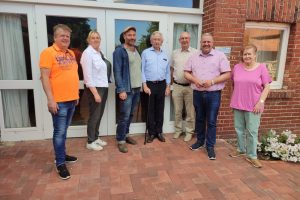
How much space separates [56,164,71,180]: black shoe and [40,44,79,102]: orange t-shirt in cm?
82

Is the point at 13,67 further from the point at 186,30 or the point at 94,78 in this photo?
the point at 186,30

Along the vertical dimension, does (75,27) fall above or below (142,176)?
above

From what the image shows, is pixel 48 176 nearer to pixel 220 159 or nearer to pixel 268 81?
pixel 220 159

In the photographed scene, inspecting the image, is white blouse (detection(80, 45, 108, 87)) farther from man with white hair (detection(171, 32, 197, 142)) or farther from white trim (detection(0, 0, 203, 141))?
man with white hair (detection(171, 32, 197, 142))

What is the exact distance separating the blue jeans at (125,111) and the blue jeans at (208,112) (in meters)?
0.91

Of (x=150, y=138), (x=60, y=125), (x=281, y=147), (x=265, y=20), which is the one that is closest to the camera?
(x=60, y=125)

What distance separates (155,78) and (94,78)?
0.93m

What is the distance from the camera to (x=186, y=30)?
4.23m

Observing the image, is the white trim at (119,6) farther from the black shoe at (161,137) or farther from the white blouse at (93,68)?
the black shoe at (161,137)

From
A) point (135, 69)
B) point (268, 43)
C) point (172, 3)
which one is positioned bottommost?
point (135, 69)

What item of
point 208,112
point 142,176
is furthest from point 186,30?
point 142,176

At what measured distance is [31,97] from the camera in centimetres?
387

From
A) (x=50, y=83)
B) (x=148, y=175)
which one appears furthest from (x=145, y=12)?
(x=148, y=175)

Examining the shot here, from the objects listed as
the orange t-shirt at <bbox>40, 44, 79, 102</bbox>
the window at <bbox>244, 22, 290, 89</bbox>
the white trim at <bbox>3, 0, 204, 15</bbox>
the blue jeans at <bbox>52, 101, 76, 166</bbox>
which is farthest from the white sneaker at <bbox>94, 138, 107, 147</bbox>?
the window at <bbox>244, 22, 290, 89</bbox>
